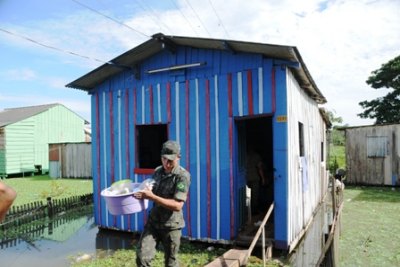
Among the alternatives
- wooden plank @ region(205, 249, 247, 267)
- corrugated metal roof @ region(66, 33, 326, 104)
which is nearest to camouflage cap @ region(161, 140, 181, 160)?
wooden plank @ region(205, 249, 247, 267)

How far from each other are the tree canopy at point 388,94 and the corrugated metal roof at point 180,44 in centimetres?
1694

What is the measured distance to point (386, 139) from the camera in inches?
607

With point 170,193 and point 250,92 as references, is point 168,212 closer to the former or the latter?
point 170,193

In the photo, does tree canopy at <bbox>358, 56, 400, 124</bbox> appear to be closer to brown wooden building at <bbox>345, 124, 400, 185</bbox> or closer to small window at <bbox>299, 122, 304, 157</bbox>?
brown wooden building at <bbox>345, 124, 400, 185</bbox>

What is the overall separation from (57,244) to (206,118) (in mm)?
4683

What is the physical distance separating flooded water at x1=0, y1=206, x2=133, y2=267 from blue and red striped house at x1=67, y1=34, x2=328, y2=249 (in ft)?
1.49

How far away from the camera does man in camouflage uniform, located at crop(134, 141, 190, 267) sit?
3932mm

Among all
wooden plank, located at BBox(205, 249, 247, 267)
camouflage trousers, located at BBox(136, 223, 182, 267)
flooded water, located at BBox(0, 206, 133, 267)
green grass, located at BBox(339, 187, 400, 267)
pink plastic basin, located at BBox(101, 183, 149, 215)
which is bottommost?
flooded water, located at BBox(0, 206, 133, 267)

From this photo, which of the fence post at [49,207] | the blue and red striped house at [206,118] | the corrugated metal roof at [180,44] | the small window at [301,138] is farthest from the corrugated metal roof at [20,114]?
the small window at [301,138]

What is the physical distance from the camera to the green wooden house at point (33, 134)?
22.2m

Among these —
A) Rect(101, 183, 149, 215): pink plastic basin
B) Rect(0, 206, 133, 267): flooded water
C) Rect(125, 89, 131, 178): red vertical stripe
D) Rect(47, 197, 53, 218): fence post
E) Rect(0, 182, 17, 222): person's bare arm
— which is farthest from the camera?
Rect(47, 197, 53, 218): fence post

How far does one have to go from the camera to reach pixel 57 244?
7707mm

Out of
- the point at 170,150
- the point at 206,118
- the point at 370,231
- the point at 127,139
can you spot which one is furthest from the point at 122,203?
the point at 370,231

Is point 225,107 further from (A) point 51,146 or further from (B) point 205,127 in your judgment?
(A) point 51,146
